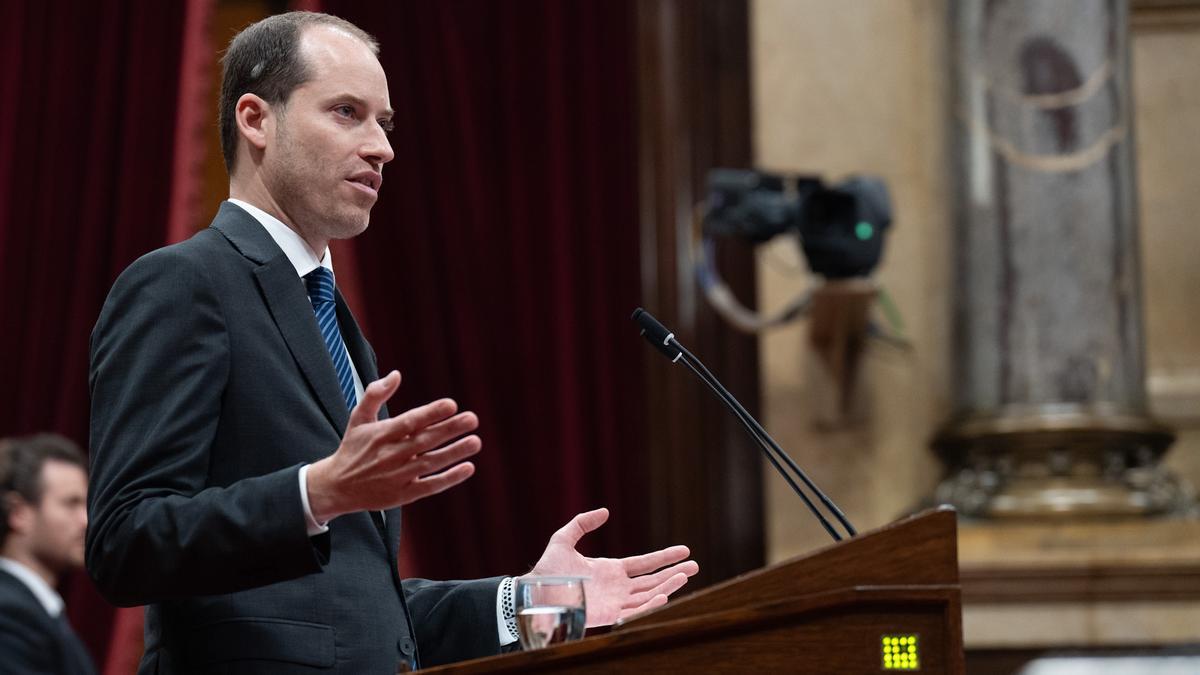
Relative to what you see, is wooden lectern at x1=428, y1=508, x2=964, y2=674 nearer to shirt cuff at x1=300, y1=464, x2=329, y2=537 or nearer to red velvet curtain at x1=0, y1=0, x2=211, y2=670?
shirt cuff at x1=300, y1=464, x2=329, y2=537

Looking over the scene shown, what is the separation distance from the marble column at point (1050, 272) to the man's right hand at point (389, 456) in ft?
9.86

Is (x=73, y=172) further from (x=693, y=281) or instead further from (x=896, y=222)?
(x=896, y=222)

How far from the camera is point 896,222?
4.72 metres

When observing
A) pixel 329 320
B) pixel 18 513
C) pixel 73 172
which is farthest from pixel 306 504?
pixel 73 172

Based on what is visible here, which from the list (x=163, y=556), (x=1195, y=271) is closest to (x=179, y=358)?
(x=163, y=556)

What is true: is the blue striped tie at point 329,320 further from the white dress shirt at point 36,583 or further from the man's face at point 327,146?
the white dress shirt at point 36,583

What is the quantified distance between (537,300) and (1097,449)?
1613mm

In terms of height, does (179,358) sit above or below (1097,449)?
above

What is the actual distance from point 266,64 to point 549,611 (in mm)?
710

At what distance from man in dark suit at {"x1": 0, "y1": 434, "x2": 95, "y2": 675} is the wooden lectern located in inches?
101

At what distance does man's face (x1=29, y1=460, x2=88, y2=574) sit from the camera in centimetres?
403

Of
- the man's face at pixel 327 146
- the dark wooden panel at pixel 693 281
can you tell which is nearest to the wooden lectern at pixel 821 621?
the man's face at pixel 327 146

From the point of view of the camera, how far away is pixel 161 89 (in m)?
4.92

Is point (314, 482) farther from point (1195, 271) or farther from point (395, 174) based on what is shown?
point (1195, 271)
